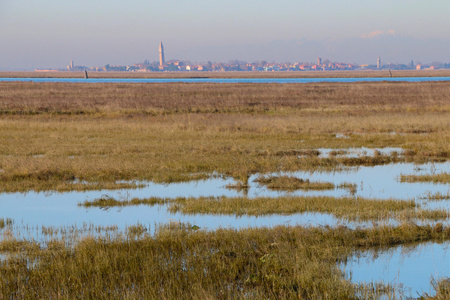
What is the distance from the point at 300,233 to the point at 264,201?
3.57 meters

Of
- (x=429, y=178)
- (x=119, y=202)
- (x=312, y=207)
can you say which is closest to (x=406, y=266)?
(x=312, y=207)

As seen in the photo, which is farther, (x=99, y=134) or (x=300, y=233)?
(x=99, y=134)

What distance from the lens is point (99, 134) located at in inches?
1170

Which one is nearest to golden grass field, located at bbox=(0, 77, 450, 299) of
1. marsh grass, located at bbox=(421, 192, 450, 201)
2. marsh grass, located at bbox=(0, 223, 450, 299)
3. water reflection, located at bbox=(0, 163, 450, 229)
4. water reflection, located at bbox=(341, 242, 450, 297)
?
marsh grass, located at bbox=(0, 223, 450, 299)

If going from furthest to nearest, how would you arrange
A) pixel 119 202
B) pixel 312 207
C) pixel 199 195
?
pixel 199 195
pixel 119 202
pixel 312 207

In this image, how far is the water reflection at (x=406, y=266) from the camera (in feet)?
29.3

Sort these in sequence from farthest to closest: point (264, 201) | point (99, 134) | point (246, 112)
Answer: point (246, 112)
point (99, 134)
point (264, 201)

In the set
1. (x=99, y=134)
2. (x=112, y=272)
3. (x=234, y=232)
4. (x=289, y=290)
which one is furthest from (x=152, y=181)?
(x=99, y=134)

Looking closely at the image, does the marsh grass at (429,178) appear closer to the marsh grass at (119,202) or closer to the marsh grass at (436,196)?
the marsh grass at (436,196)

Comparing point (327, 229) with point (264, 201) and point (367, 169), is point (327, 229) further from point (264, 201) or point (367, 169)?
point (367, 169)

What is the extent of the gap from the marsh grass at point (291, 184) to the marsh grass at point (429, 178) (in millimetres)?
2810

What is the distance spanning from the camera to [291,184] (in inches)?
672

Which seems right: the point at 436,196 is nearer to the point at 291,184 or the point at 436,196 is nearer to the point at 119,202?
the point at 291,184

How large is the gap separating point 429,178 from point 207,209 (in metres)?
7.98
